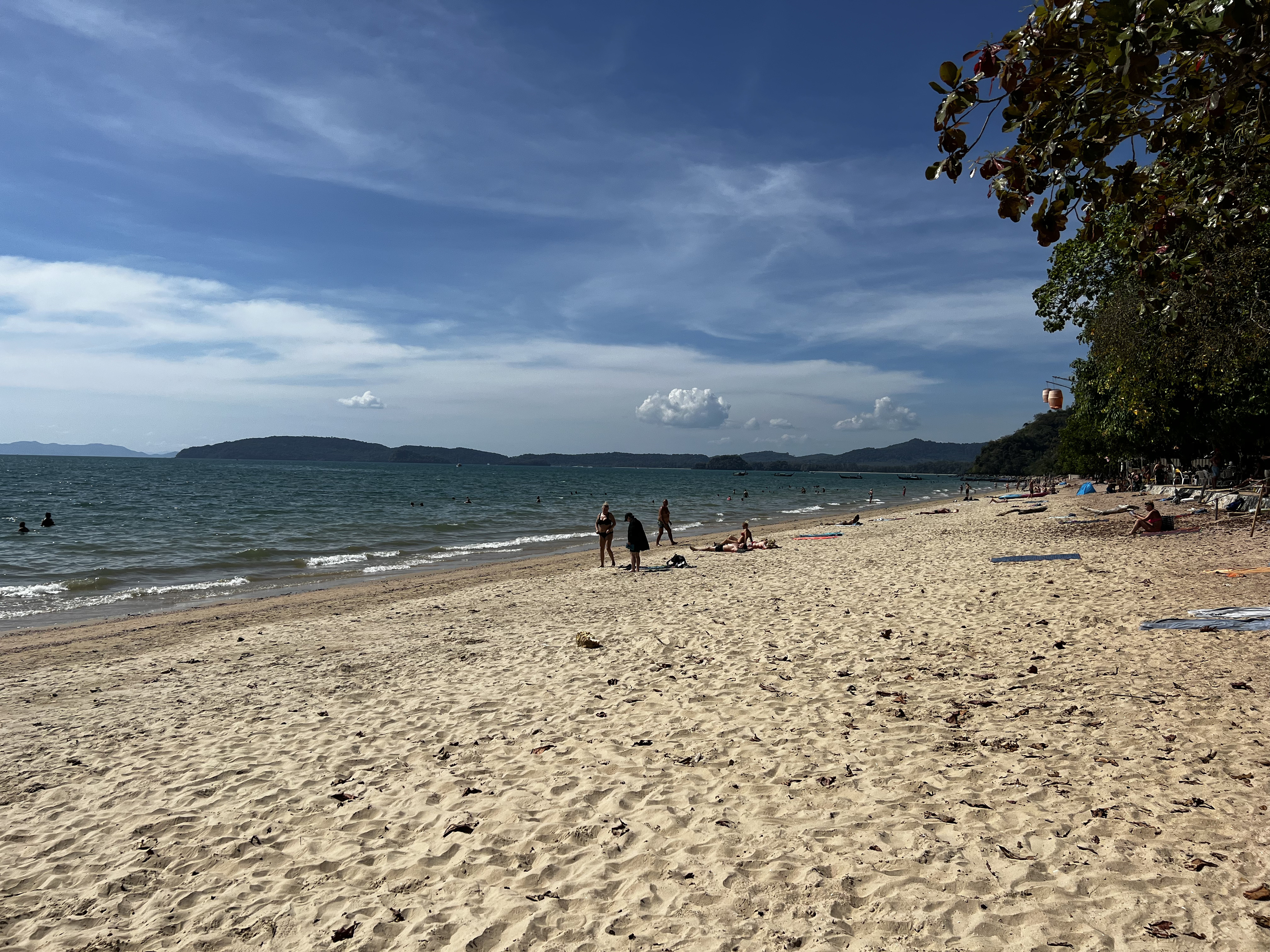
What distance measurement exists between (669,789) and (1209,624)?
299 inches

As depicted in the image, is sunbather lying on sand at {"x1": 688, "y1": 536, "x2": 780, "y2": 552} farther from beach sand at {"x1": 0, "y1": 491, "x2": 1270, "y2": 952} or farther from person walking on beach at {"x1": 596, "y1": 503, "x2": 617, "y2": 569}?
beach sand at {"x1": 0, "y1": 491, "x2": 1270, "y2": 952}

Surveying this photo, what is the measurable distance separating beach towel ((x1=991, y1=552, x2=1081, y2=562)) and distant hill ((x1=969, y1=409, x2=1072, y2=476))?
467ft

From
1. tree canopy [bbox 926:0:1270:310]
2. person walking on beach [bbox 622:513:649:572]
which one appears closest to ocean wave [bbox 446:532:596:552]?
person walking on beach [bbox 622:513:649:572]

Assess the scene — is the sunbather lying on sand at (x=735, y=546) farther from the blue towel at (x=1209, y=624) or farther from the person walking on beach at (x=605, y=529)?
the blue towel at (x=1209, y=624)

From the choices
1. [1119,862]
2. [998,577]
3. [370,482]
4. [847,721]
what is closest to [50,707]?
[847,721]

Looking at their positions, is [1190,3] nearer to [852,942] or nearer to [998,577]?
[852,942]

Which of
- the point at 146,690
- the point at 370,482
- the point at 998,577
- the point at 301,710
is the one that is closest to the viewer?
the point at 301,710

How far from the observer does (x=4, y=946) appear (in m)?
3.67

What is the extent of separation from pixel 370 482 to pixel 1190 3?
319 ft

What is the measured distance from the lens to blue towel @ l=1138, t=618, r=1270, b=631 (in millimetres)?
7977

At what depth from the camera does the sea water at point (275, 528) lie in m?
18.9

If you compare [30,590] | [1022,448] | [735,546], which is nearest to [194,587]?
[30,590]

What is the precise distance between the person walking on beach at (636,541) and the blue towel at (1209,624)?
11.0 metres

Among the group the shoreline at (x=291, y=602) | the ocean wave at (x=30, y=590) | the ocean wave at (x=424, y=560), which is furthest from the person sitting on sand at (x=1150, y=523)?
the ocean wave at (x=30, y=590)
